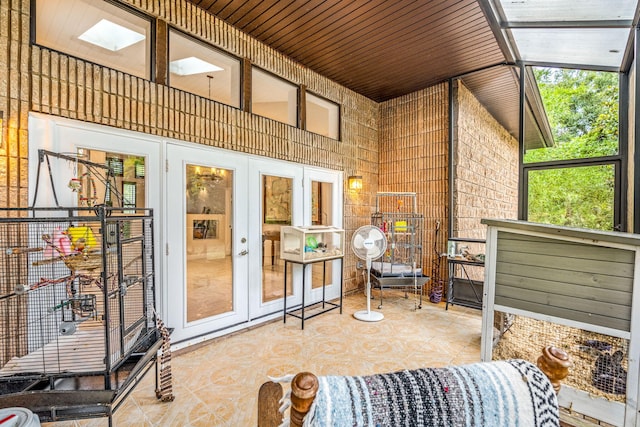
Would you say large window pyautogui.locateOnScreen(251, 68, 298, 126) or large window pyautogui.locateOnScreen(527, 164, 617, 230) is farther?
large window pyautogui.locateOnScreen(251, 68, 298, 126)

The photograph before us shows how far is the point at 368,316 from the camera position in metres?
4.10

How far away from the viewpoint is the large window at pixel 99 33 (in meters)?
2.53

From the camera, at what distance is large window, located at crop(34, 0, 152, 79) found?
2.53 metres

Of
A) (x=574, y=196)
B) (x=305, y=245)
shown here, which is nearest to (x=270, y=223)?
(x=305, y=245)

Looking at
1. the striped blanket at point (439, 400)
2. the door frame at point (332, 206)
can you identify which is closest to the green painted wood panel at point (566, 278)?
the striped blanket at point (439, 400)

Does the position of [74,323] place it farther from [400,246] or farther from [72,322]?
[400,246]

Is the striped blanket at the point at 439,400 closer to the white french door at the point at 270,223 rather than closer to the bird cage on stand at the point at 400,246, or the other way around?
the white french door at the point at 270,223

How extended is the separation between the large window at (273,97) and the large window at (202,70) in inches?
11.0

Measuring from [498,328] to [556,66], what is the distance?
370 cm

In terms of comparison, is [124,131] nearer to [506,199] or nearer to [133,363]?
[133,363]

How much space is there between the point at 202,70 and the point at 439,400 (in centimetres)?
442

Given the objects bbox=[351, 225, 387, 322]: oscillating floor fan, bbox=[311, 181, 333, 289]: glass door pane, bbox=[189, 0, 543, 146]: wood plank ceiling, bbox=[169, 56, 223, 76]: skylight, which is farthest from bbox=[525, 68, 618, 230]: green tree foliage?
bbox=[169, 56, 223, 76]: skylight

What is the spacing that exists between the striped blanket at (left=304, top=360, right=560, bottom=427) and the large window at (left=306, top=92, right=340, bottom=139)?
4.23 metres

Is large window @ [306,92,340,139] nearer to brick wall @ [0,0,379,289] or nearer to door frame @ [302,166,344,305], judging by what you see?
brick wall @ [0,0,379,289]
